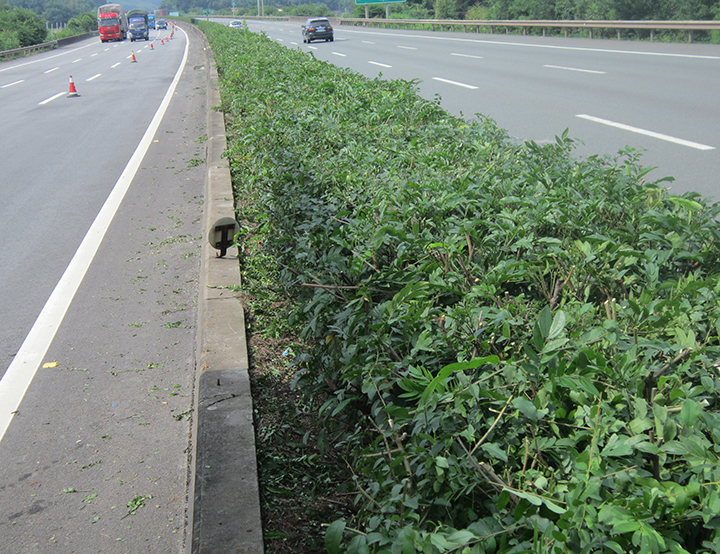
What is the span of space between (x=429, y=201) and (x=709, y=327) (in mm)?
1590

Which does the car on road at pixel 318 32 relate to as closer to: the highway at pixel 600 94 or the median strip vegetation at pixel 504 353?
the highway at pixel 600 94

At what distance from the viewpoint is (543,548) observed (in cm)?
142

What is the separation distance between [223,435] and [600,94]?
11.8 m

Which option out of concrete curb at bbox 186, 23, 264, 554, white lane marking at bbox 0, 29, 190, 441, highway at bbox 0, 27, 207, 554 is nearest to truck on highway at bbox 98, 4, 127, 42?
highway at bbox 0, 27, 207, 554

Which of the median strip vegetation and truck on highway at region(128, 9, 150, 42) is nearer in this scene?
the median strip vegetation

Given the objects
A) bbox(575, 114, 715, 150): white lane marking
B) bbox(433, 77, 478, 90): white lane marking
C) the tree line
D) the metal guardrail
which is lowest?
bbox(575, 114, 715, 150): white lane marking

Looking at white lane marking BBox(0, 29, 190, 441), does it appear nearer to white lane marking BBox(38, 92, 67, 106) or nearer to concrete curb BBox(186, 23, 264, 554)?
concrete curb BBox(186, 23, 264, 554)

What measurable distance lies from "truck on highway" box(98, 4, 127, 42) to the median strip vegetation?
65428mm

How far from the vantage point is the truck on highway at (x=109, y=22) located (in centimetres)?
6031

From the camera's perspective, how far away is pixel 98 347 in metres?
4.33

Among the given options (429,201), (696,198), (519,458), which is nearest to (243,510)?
(519,458)

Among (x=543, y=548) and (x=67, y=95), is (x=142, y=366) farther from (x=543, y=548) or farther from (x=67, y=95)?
(x=67, y=95)

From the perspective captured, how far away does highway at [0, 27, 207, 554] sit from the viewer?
113 inches

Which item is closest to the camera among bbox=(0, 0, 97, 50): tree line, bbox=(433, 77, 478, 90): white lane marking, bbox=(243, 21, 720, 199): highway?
bbox=(243, 21, 720, 199): highway
